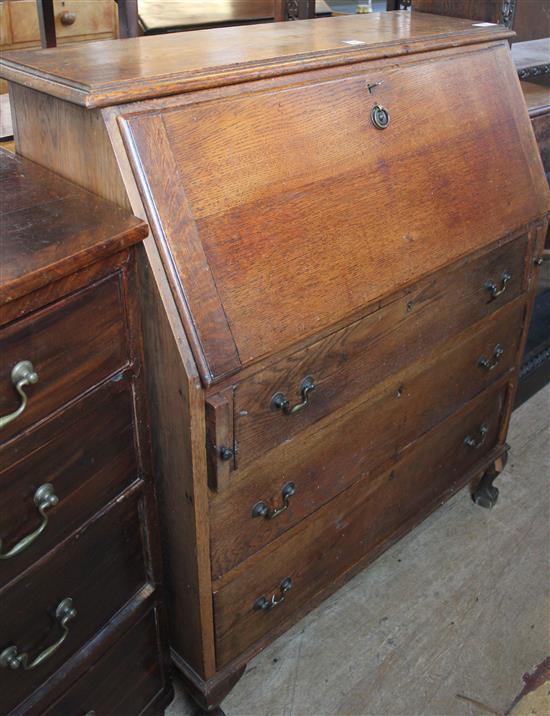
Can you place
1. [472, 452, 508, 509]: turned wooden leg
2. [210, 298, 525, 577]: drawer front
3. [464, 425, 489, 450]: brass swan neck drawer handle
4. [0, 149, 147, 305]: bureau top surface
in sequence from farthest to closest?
[472, 452, 508, 509]: turned wooden leg < [464, 425, 489, 450]: brass swan neck drawer handle < [210, 298, 525, 577]: drawer front < [0, 149, 147, 305]: bureau top surface

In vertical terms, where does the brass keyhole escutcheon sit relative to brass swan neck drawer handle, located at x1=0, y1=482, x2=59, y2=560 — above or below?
above

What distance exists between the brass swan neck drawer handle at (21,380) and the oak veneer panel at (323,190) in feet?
0.84

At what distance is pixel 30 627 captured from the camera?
115 cm

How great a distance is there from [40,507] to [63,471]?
6cm

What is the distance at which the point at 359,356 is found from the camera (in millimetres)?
1429

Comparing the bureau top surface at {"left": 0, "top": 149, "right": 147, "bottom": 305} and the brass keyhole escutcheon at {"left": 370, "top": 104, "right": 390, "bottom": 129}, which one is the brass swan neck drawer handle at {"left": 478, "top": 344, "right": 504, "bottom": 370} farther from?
the bureau top surface at {"left": 0, "top": 149, "right": 147, "bottom": 305}

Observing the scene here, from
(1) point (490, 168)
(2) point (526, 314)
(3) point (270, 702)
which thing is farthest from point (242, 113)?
(3) point (270, 702)

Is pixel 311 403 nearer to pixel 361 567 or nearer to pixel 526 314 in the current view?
pixel 361 567

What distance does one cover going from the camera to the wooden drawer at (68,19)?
412 centimetres

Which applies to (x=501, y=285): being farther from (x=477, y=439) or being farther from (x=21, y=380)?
(x=21, y=380)

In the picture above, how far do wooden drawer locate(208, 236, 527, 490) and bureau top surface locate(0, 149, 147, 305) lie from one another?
11.5 inches

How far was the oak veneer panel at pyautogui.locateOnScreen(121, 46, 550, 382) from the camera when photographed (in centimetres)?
114

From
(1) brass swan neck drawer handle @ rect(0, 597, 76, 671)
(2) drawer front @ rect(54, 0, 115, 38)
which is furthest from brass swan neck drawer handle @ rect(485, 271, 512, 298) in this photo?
(2) drawer front @ rect(54, 0, 115, 38)

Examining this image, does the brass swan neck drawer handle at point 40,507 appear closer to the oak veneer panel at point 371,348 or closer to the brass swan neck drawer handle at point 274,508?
the oak veneer panel at point 371,348
